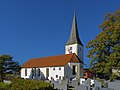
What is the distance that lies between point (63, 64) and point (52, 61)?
19.6 ft

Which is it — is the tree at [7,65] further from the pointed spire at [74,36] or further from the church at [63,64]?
the pointed spire at [74,36]

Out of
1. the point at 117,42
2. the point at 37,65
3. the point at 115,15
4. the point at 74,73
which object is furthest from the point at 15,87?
the point at 37,65

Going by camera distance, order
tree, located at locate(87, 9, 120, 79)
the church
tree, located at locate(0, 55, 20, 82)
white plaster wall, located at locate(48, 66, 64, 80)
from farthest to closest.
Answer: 1. the church
2. white plaster wall, located at locate(48, 66, 64, 80)
3. tree, located at locate(0, 55, 20, 82)
4. tree, located at locate(87, 9, 120, 79)

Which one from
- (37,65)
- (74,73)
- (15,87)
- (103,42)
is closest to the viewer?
(15,87)

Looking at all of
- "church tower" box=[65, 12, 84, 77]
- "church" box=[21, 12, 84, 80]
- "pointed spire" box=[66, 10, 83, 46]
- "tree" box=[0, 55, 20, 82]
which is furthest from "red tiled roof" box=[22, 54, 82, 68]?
"tree" box=[0, 55, 20, 82]

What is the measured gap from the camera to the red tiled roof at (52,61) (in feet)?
186

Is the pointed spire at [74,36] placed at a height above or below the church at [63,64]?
above

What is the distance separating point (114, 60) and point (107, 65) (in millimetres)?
982

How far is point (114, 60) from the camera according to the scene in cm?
2533

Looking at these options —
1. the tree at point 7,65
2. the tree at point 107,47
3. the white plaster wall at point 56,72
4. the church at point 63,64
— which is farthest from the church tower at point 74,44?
the tree at point 107,47

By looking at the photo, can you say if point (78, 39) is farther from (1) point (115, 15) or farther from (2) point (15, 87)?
(2) point (15, 87)

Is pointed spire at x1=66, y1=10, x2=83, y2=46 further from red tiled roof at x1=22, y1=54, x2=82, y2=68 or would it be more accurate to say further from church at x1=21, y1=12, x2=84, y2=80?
red tiled roof at x1=22, y1=54, x2=82, y2=68

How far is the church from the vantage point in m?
55.5

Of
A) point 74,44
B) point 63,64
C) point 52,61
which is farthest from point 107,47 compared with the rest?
point 74,44
